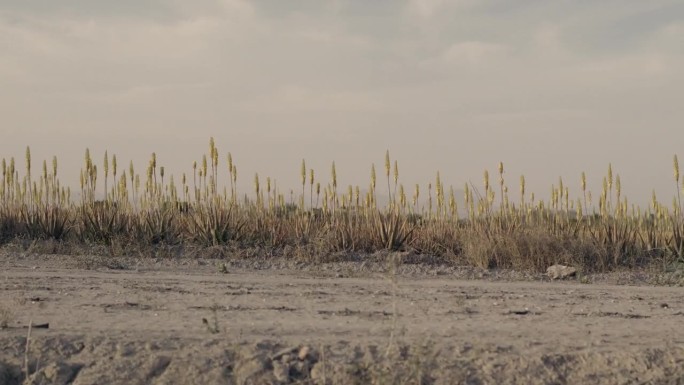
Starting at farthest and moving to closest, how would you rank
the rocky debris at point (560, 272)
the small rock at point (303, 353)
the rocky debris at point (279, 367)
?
1. the rocky debris at point (560, 272)
2. the small rock at point (303, 353)
3. the rocky debris at point (279, 367)

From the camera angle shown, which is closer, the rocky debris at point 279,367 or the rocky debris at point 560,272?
the rocky debris at point 279,367

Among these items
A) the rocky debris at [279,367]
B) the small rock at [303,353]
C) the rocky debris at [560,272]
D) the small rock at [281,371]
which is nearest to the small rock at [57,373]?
the rocky debris at [279,367]

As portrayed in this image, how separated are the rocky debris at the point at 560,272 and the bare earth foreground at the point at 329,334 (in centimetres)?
257

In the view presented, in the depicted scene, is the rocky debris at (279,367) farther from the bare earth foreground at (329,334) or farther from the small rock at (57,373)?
the small rock at (57,373)

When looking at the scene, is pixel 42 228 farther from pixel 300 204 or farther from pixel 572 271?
pixel 572 271

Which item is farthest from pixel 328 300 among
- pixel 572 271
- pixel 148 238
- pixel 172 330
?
pixel 148 238

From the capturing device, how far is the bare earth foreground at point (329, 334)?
493 centimetres

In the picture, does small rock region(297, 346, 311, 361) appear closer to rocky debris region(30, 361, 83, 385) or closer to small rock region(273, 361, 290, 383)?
small rock region(273, 361, 290, 383)

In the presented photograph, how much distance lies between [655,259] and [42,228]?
10.4m

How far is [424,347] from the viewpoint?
16.8ft

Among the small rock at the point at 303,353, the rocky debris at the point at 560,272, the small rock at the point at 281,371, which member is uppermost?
the rocky debris at the point at 560,272

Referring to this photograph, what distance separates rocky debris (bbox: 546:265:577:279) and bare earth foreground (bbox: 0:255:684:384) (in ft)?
8.43

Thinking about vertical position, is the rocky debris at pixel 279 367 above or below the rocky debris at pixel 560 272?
Answer: below

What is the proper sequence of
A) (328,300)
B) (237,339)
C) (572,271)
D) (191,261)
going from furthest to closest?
(191,261) < (572,271) < (328,300) < (237,339)
